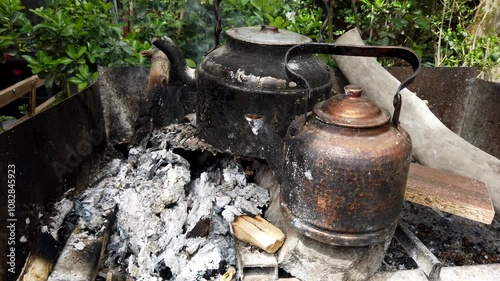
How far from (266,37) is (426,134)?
133 cm

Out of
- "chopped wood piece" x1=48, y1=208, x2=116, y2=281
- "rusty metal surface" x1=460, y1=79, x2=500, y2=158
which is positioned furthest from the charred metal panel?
"rusty metal surface" x1=460, y1=79, x2=500, y2=158

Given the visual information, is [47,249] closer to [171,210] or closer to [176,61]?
[171,210]

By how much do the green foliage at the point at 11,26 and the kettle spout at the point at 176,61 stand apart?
1.18 meters

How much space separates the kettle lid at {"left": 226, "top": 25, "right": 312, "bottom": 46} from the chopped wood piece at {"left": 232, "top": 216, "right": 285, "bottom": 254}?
940 millimetres

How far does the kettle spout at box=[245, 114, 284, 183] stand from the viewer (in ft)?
6.56

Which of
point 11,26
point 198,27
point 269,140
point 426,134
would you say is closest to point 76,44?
point 11,26

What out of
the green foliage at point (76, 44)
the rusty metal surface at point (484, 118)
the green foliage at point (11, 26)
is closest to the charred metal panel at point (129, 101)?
the green foliage at point (76, 44)

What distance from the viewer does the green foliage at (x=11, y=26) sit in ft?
10.1

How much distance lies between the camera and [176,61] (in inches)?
108

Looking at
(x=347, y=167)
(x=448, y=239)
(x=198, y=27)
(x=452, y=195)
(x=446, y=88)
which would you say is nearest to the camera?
(x=347, y=167)

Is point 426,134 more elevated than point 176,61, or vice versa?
point 176,61

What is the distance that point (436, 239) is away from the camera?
2.70m

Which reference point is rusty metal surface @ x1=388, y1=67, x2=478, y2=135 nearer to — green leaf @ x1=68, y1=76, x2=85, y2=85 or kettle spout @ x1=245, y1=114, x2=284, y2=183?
kettle spout @ x1=245, y1=114, x2=284, y2=183

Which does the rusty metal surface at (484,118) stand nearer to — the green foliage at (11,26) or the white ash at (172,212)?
the white ash at (172,212)
